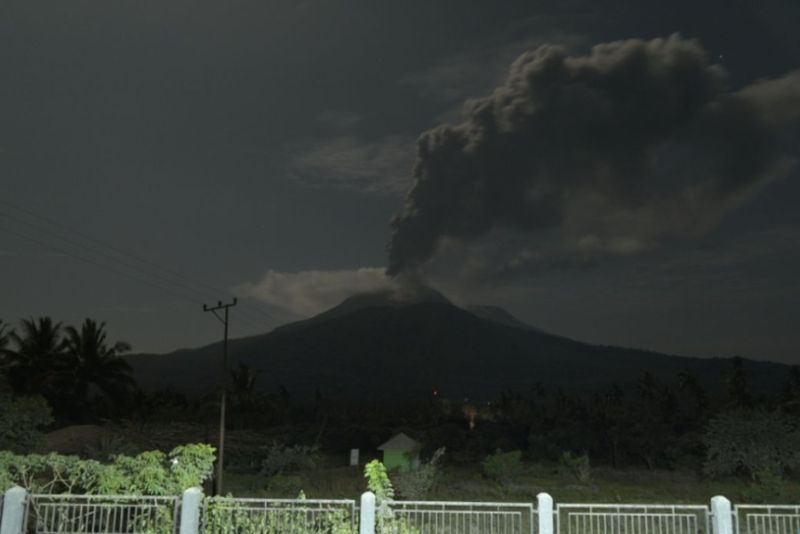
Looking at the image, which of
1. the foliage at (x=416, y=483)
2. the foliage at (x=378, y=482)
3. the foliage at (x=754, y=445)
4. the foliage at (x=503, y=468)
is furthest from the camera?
the foliage at (x=754, y=445)

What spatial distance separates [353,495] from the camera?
34219 mm

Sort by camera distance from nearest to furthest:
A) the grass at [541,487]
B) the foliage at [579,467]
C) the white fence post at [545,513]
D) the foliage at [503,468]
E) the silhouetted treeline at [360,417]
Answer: the white fence post at [545,513] < the grass at [541,487] < the foliage at [503,468] < the foliage at [579,467] < the silhouetted treeline at [360,417]

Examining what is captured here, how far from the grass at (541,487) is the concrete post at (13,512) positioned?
16478 mm

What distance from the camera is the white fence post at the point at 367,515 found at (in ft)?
57.2

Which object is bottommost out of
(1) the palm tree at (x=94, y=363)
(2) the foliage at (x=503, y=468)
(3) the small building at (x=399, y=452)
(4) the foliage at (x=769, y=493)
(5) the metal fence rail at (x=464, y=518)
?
(5) the metal fence rail at (x=464, y=518)

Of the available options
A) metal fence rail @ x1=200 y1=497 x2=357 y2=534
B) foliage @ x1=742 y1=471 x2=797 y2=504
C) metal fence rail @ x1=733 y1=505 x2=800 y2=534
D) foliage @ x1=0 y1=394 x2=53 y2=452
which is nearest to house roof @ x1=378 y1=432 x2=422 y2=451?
foliage @ x1=742 y1=471 x2=797 y2=504

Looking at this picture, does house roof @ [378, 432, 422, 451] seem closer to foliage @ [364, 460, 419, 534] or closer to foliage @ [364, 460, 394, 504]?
foliage @ [364, 460, 394, 504]

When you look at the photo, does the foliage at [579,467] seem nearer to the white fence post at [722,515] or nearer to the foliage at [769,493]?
the foliage at [769,493]

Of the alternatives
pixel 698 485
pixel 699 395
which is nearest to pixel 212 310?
Result: pixel 698 485

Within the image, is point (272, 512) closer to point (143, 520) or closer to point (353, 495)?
point (143, 520)

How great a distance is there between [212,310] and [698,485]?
24.4 metres

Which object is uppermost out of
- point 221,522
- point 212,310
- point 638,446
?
point 212,310

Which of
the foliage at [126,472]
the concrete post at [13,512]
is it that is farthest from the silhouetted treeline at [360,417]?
the concrete post at [13,512]

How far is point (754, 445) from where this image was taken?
138 feet
